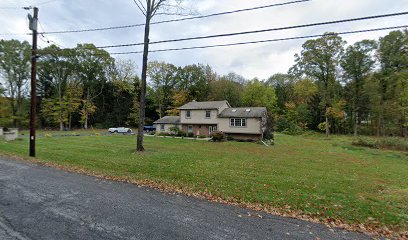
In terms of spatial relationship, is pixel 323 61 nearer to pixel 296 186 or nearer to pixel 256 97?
pixel 256 97

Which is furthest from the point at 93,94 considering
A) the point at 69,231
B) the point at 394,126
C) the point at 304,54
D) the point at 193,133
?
the point at 394,126

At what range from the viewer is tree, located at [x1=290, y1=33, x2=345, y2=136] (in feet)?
110

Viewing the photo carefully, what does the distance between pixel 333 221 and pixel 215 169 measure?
19.4 ft

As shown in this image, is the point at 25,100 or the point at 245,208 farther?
the point at 25,100

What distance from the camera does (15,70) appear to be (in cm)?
3734

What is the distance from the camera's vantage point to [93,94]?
48750 millimetres

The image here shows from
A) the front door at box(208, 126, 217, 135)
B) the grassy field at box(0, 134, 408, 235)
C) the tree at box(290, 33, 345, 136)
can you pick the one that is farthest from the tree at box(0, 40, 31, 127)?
the tree at box(290, 33, 345, 136)

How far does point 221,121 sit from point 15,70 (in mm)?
38314

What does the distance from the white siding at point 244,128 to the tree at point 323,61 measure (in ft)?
53.7

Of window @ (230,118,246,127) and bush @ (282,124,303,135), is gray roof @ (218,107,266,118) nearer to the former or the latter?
window @ (230,118,246,127)

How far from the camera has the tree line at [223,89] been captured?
33.8 meters

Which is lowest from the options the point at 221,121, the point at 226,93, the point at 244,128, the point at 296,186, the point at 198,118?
the point at 296,186

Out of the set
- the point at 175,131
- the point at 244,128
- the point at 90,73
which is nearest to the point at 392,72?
the point at 244,128

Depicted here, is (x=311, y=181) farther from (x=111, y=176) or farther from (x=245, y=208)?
(x=111, y=176)
